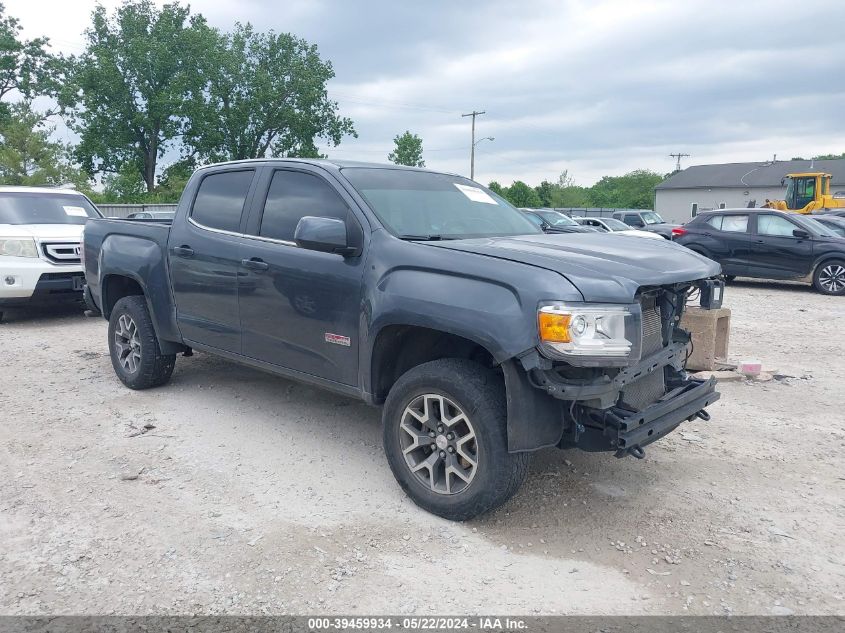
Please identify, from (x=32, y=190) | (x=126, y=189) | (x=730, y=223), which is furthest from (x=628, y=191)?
(x=32, y=190)

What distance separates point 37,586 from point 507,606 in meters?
2.08

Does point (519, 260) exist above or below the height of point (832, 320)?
above

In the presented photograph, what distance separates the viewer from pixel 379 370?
394 centimetres

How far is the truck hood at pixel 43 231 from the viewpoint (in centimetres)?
894

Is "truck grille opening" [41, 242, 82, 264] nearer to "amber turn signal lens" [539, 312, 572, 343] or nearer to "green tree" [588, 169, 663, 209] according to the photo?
"amber turn signal lens" [539, 312, 572, 343]

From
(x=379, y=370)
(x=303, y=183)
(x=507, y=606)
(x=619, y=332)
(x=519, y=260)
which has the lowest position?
(x=507, y=606)

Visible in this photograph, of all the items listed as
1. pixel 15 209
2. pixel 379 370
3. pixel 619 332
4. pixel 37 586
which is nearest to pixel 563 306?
pixel 619 332

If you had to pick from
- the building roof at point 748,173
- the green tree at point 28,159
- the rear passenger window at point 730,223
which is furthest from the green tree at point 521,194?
the rear passenger window at point 730,223

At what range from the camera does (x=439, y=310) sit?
3.50 m

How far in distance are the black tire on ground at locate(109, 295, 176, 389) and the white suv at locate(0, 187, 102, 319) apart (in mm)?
3508

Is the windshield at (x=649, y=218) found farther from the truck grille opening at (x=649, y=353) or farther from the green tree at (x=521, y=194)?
the truck grille opening at (x=649, y=353)

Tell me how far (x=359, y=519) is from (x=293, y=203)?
2.14 meters

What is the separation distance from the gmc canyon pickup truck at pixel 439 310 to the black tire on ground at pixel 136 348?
0.41 metres

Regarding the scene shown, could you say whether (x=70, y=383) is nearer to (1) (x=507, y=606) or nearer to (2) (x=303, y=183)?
(2) (x=303, y=183)
